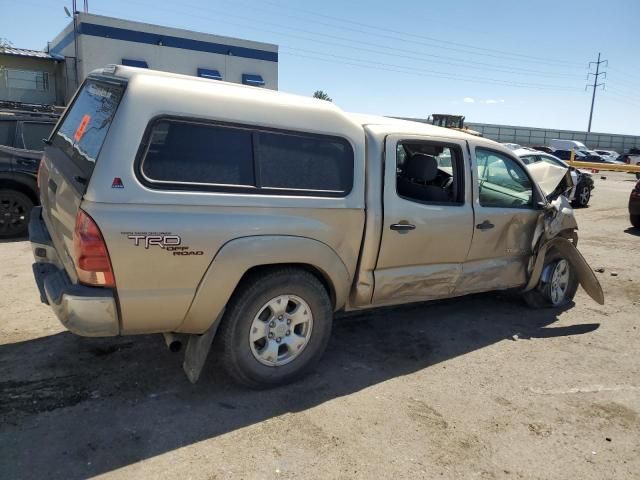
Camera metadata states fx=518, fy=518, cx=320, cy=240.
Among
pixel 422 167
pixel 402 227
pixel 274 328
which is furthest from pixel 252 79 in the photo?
pixel 274 328

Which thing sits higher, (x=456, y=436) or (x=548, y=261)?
(x=548, y=261)

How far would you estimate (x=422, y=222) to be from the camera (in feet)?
13.6

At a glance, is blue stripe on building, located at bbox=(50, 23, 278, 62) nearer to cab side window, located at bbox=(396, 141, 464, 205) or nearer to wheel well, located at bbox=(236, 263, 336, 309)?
cab side window, located at bbox=(396, 141, 464, 205)

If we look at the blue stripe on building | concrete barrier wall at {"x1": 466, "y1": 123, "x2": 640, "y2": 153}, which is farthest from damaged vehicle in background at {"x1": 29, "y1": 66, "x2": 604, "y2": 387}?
concrete barrier wall at {"x1": 466, "y1": 123, "x2": 640, "y2": 153}

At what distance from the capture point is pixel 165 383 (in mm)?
3664

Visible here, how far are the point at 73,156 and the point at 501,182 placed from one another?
3756mm

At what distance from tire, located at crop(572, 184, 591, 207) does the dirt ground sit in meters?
10.7

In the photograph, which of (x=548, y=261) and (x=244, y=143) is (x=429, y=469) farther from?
(x=548, y=261)

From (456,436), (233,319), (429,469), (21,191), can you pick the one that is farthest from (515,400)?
(21,191)

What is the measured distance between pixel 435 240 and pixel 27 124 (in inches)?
259

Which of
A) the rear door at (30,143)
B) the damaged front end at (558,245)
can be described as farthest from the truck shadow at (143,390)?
the rear door at (30,143)

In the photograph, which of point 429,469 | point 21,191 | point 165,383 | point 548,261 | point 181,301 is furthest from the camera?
point 21,191

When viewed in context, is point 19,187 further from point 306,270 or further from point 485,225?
point 485,225

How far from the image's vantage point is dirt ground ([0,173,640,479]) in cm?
290
